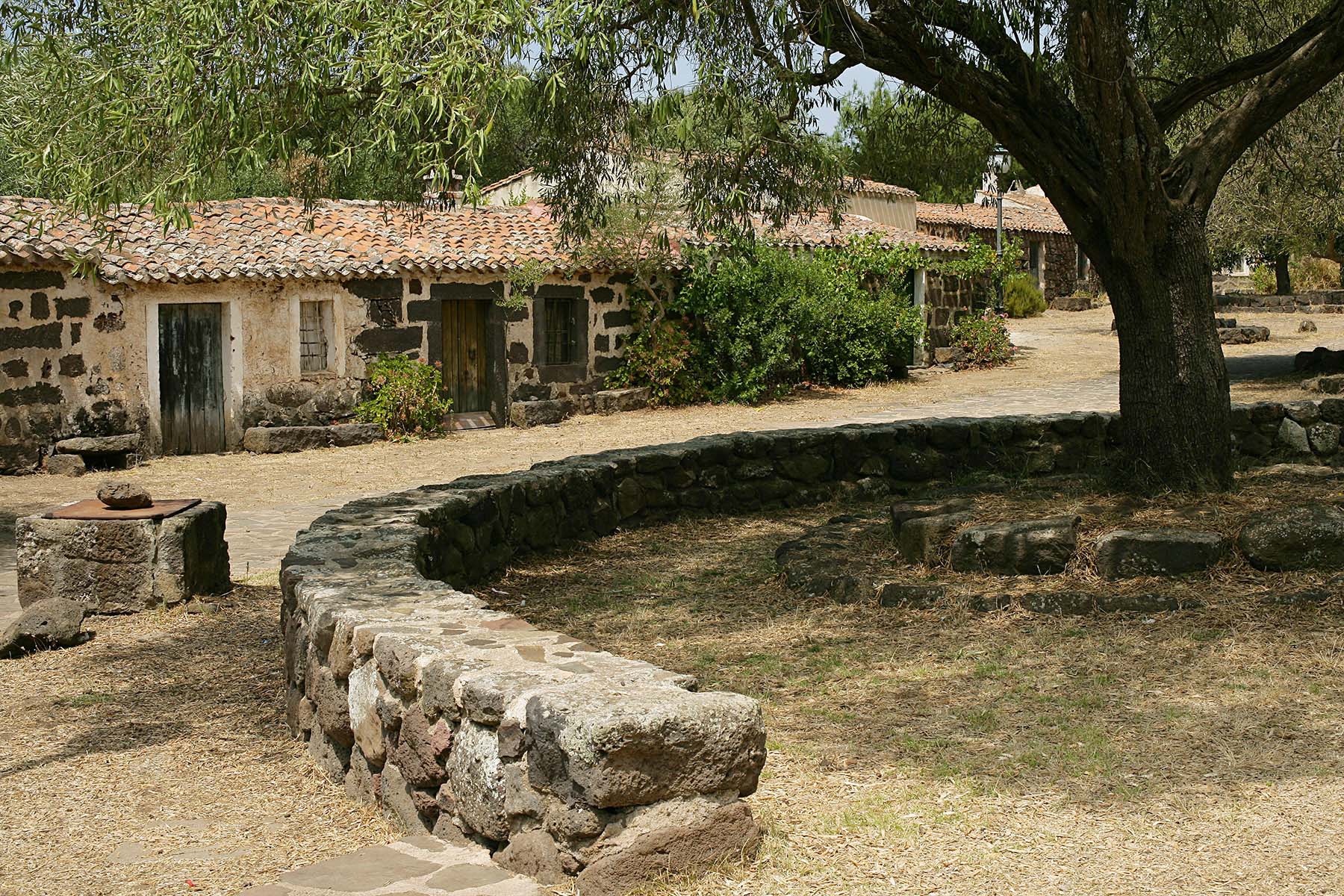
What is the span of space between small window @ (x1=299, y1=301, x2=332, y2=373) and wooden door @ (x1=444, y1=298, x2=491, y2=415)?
7.05 feet

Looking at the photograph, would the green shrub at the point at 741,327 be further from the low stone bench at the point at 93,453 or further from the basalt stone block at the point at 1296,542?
the basalt stone block at the point at 1296,542

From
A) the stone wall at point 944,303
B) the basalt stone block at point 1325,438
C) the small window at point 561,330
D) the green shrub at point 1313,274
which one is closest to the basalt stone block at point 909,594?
the basalt stone block at point 1325,438

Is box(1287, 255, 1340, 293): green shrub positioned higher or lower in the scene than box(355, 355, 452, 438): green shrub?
higher

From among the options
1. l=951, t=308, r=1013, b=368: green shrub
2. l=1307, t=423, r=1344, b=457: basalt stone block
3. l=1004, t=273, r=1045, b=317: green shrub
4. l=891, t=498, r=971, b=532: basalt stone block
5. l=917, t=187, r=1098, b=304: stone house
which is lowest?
l=891, t=498, r=971, b=532: basalt stone block

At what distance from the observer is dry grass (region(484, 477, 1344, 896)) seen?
13.1 feet

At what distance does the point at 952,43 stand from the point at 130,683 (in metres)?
6.12

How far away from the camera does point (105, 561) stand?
8.20 metres

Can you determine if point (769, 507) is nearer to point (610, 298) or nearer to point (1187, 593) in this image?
point (1187, 593)

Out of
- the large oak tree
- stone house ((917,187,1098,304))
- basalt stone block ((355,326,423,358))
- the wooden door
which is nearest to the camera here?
the large oak tree

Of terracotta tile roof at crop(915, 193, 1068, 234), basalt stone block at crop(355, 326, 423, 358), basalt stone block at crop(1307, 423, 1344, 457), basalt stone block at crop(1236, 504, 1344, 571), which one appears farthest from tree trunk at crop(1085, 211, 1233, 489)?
terracotta tile roof at crop(915, 193, 1068, 234)

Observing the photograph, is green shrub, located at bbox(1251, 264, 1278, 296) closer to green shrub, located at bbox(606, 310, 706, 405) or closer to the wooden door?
green shrub, located at bbox(606, 310, 706, 405)

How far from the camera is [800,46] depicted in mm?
8328

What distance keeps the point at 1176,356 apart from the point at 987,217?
113 ft

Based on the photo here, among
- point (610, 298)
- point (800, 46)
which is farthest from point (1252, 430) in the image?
point (610, 298)
